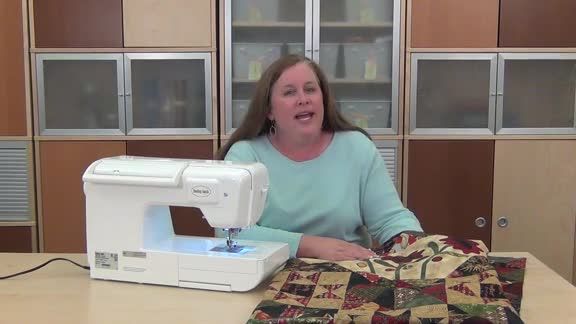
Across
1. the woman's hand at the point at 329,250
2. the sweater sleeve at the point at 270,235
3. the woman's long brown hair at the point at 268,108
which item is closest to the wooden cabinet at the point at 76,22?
the woman's long brown hair at the point at 268,108

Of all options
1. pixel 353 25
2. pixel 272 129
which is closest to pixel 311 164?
pixel 272 129

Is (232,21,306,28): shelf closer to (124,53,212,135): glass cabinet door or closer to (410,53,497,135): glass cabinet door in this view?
(124,53,212,135): glass cabinet door

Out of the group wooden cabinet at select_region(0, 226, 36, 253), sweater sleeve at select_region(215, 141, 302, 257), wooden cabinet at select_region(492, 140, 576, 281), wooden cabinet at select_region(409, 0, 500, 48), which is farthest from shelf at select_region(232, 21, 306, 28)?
sweater sleeve at select_region(215, 141, 302, 257)

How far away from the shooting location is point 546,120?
307cm

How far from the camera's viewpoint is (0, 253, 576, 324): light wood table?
43.6 inches

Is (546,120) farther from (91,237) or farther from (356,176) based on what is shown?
(91,237)

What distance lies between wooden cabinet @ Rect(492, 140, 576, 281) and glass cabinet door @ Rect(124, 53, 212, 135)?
1549 mm

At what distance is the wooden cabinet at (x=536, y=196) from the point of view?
3002 millimetres

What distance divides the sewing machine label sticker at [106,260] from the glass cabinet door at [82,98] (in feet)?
5.74

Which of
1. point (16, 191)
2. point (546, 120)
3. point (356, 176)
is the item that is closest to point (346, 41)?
point (546, 120)

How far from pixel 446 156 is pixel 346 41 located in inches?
31.5

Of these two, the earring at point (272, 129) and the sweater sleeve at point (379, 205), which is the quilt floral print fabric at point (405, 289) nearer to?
the sweater sleeve at point (379, 205)

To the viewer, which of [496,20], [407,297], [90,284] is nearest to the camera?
[407,297]

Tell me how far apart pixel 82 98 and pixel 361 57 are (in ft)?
4.91
